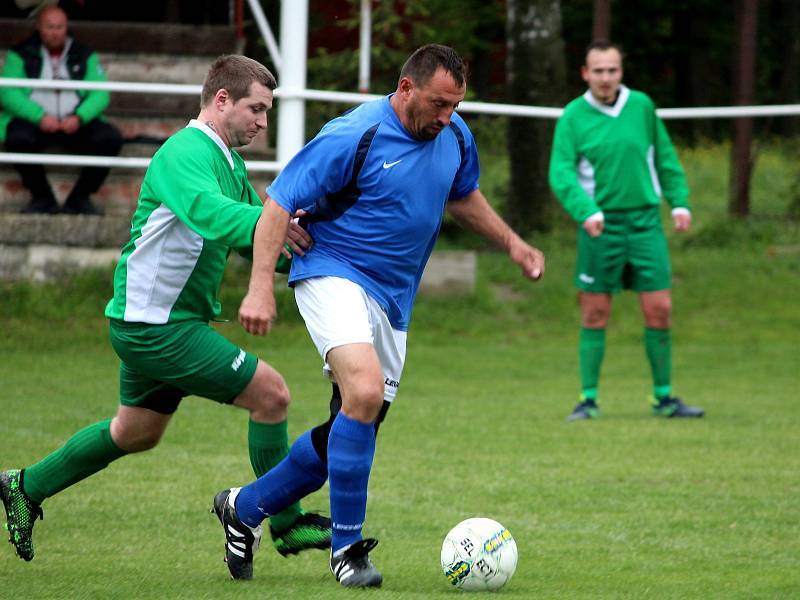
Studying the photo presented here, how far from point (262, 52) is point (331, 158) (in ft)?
44.7

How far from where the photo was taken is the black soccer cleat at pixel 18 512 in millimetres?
5289

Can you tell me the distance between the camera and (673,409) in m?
9.32

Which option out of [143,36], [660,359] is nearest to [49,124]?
[143,36]

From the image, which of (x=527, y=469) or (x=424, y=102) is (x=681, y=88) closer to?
(x=527, y=469)

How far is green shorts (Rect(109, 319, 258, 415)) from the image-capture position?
5.16 m

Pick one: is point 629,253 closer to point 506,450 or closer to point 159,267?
point 506,450

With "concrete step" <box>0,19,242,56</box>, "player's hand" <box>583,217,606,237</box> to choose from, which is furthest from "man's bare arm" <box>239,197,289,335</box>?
"concrete step" <box>0,19,242,56</box>

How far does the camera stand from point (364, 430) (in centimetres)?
488

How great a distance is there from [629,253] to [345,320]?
15.7 ft

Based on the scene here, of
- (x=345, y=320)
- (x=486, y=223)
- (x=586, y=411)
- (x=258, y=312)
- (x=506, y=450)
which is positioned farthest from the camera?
(x=586, y=411)

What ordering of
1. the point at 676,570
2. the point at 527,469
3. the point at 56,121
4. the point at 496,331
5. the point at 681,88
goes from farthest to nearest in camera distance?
1. the point at 681,88
2. the point at 496,331
3. the point at 56,121
4. the point at 527,469
5. the point at 676,570

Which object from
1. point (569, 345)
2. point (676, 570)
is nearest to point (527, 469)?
point (676, 570)

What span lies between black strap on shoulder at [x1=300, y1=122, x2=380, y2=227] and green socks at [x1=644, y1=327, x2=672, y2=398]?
4.76 meters

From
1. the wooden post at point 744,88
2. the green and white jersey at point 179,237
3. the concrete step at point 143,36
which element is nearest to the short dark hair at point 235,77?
the green and white jersey at point 179,237
